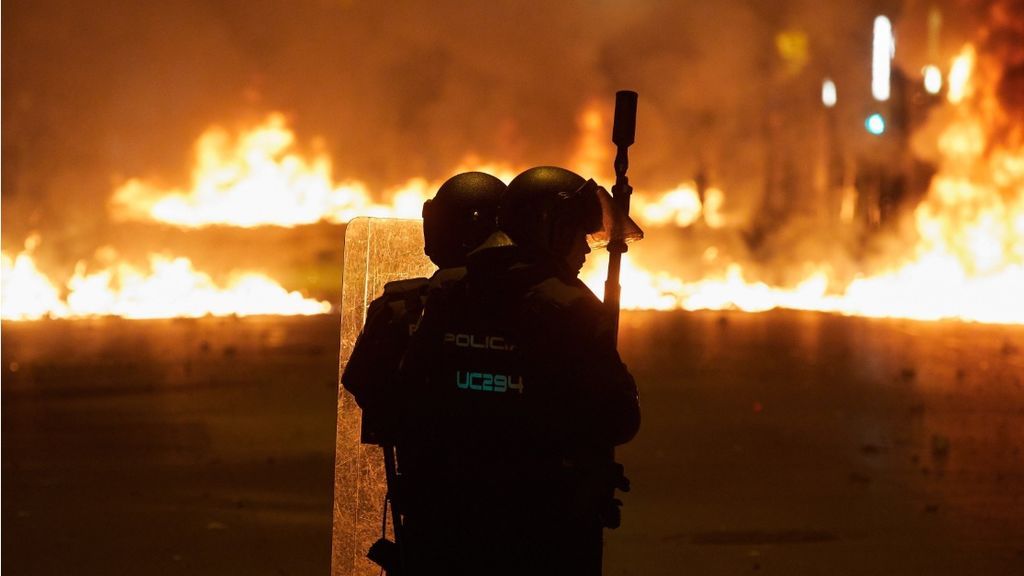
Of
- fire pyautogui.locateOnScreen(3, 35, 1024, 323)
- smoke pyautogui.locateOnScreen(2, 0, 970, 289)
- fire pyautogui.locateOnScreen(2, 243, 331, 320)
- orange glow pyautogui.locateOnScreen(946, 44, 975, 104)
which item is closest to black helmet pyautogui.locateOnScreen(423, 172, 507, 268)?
fire pyautogui.locateOnScreen(3, 35, 1024, 323)

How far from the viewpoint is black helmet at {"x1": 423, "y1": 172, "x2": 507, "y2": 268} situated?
280cm

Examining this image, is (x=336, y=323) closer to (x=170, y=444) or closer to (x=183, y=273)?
(x=183, y=273)

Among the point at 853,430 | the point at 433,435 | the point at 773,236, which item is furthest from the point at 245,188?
the point at 433,435

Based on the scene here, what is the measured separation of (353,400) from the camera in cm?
327

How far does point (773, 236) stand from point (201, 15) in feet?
40.1

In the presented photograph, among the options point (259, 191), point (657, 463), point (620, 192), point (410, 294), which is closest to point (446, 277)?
point (410, 294)

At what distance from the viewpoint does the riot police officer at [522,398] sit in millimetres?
2527

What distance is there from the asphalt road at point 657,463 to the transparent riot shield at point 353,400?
62.3 inches

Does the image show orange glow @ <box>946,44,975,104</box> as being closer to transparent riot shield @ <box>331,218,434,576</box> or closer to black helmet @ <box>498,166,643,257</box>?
transparent riot shield @ <box>331,218,434,576</box>

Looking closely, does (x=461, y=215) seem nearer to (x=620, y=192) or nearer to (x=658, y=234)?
(x=620, y=192)

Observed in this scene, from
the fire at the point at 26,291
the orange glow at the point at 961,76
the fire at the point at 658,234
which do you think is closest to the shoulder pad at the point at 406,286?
the fire at the point at 658,234

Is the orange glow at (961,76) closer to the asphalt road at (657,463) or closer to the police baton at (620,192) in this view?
the asphalt road at (657,463)

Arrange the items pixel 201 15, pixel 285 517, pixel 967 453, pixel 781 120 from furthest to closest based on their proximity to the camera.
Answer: pixel 781 120 < pixel 201 15 < pixel 967 453 < pixel 285 517

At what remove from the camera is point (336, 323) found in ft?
57.7
